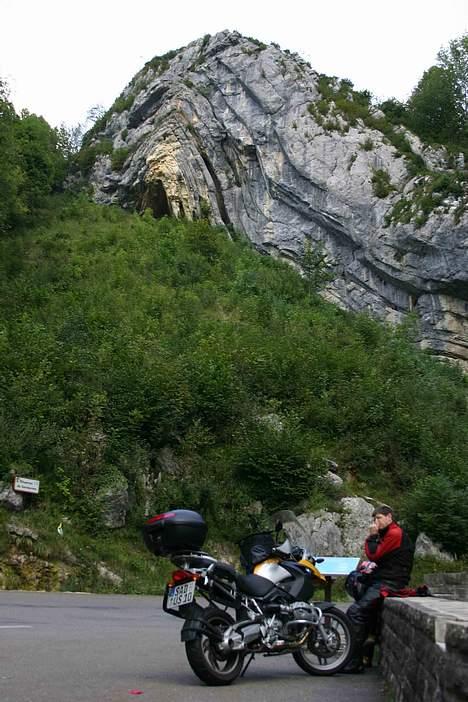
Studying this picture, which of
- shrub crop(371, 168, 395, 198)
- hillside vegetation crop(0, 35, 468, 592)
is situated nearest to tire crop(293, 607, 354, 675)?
hillside vegetation crop(0, 35, 468, 592)

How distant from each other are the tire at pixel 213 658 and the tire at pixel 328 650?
951mm

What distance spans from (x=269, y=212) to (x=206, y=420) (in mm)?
28164

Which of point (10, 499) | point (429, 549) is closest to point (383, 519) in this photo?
point (10, 499)

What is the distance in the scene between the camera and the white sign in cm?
1711

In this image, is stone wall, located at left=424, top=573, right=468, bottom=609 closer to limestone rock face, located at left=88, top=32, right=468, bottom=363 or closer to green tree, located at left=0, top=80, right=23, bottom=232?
green tree, located at left=0, top=80, right=23, bottom=232

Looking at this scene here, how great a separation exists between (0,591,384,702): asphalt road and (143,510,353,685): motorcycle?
20 centimetres

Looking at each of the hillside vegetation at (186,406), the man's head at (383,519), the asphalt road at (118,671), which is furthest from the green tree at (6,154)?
the man's head at (383,519)

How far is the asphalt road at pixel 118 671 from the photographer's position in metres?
5.51

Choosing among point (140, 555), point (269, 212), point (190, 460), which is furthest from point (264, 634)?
point (269, 212)

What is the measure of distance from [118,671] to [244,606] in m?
1.14

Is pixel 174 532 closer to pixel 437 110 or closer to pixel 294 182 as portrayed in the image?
pixel 294 182

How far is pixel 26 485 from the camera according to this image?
17250mm

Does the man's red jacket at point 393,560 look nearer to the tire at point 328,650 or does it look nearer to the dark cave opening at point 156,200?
the tire at point 328,650

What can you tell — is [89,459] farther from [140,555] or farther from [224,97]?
[224,97]
